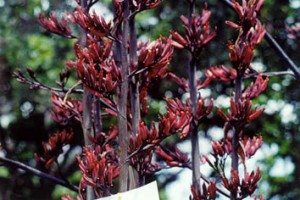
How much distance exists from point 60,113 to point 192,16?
0.47m

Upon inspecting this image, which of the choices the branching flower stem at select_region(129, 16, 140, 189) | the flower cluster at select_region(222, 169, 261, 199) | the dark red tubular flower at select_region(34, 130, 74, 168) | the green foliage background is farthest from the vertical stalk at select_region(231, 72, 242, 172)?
the green foliage background

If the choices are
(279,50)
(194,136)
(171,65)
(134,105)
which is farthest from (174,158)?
(171,65)

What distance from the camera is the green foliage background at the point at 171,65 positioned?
444 cm

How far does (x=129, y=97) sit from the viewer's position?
1.20m

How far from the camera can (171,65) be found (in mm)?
4570

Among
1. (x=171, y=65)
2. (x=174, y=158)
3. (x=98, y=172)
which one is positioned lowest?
(x=171, y=65)

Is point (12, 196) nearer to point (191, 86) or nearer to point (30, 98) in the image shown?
point (30, 98)

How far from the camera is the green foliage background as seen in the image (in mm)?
4438

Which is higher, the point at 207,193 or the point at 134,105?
the point at 134,105

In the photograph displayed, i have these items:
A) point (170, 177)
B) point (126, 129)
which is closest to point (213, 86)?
point (170, 177)

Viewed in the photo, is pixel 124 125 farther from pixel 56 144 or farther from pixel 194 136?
pixel 56 144

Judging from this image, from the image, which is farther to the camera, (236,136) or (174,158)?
(174,158)

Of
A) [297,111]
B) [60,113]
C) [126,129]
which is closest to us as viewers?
[126,129]

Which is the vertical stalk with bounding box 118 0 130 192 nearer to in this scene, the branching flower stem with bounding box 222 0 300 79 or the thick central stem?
the thick central stem
